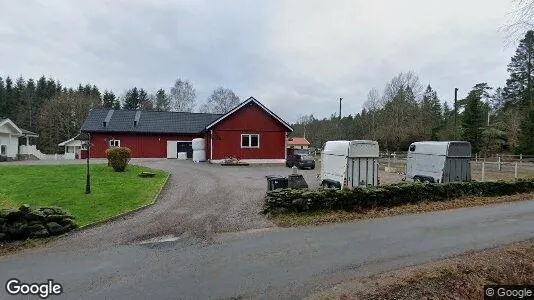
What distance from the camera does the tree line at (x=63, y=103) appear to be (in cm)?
5959

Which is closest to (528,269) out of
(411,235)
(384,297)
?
(411,235)

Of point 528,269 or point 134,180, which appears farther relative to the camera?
point 134,180

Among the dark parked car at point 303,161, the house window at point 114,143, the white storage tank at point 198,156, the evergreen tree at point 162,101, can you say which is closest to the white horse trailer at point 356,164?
the dark parked car at point 303,161

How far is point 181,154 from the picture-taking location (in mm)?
37500

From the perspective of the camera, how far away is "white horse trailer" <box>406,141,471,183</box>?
1756cm

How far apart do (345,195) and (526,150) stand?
1516 inches

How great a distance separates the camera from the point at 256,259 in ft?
25.3

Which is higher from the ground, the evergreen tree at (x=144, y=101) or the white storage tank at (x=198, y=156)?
the evergreen tree at (x=144, y=101)

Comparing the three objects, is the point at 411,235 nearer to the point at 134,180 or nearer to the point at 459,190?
the point at 459,190

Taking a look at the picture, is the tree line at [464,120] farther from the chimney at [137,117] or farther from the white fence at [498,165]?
the chimney at [137,117]

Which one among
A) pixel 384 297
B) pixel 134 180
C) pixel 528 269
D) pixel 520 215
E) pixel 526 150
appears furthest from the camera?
pixel 526 150

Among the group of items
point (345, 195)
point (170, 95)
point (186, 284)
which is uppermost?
point (170, 95)

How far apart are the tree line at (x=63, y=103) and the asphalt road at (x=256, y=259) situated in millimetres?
59001

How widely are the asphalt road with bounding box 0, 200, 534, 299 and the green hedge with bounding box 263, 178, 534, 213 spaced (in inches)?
62.9
